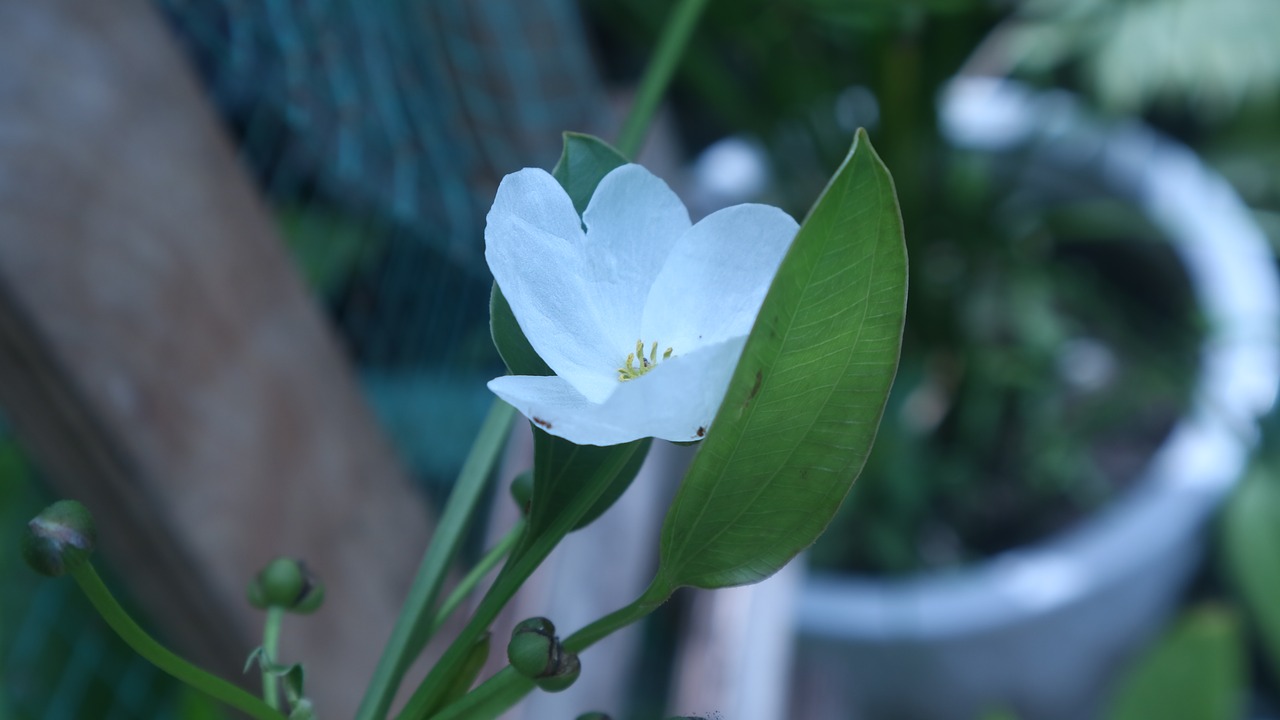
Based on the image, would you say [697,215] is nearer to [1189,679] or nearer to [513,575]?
[1189,679]

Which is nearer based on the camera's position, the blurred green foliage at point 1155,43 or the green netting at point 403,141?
the green netting at point 403,141

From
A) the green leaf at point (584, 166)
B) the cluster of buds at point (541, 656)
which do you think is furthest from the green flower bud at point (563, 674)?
the green leaf at point (584, 166)

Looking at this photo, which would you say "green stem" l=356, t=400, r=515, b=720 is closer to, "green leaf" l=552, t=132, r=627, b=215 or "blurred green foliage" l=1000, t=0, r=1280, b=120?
"green leaf" l=552, t=132, r=627, b=215

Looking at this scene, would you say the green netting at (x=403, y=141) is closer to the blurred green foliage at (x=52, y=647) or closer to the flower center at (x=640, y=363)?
the blurred green foliage at (x=52, y=647)

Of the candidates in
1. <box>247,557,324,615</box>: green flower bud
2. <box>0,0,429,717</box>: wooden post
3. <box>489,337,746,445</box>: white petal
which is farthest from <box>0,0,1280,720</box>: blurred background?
<box>489,337,746,445</box>: white petal

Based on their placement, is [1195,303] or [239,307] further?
[1195,303]

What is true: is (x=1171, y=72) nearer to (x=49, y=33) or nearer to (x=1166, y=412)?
(x=1166, y=412)

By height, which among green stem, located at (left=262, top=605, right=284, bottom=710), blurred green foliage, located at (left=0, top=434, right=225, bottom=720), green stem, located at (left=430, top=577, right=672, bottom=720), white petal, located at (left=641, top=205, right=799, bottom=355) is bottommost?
blurred green foliage, located at (left=0, top=434, right=225, bottom=720)

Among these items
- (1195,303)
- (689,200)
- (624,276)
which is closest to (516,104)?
(689,200)

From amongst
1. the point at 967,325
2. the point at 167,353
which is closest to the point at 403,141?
the point at 167,353
